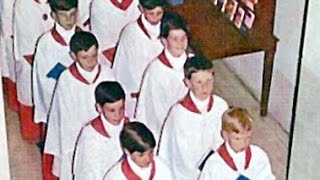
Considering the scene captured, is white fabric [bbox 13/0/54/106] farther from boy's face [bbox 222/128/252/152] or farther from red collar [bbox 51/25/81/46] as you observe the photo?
boy's face [bbox 222/128/252/152]

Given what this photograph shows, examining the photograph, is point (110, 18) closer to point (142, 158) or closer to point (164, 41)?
point (164, 41)

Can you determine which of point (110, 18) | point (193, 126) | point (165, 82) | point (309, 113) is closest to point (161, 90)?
point (165, 82)

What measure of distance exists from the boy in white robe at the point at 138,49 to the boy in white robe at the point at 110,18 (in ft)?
0.23

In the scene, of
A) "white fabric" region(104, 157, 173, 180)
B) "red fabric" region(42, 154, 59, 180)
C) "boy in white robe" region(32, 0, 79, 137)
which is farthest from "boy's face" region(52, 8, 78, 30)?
"white fabric" region(104, 157, 173, 180)

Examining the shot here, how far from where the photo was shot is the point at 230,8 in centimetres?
157

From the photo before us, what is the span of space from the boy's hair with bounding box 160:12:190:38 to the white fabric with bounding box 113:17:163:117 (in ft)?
0.12

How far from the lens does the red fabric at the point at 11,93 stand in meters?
1.61

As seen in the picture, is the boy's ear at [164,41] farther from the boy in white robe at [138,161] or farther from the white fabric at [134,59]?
the boy in white robe at [138,161]

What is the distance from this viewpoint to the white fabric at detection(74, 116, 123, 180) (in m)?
1.35

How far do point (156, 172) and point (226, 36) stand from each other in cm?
38

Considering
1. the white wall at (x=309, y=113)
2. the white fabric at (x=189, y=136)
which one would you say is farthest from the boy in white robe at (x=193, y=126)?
the white wall at (x=309, y=113)

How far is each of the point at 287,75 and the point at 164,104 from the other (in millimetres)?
214

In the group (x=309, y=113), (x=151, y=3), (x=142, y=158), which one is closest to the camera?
(x=309, y=113)

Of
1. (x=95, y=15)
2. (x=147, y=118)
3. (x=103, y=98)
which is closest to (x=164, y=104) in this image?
(x=147, y=118)
